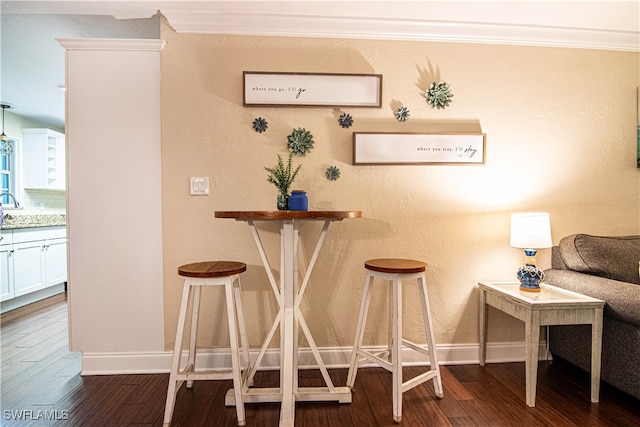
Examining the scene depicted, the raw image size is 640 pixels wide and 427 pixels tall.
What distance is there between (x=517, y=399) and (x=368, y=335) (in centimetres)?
86

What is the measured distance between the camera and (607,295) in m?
1.78

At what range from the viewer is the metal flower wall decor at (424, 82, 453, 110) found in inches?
84.8

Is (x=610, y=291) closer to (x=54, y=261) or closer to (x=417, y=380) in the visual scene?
(x=417, y=380)

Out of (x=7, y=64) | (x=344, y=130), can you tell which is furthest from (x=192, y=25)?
(x=7, y=64)

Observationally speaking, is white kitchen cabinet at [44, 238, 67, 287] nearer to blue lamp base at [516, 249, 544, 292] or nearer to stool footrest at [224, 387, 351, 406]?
stool footrest at [224, 387, 351, 406]

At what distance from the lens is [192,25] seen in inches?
80.5

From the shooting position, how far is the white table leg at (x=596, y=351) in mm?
1760

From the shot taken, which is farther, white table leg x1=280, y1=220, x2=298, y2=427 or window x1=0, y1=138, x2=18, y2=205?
window x1=0, y1=138, x2=18, y2=205

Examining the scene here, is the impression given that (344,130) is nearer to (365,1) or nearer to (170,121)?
(365,1)

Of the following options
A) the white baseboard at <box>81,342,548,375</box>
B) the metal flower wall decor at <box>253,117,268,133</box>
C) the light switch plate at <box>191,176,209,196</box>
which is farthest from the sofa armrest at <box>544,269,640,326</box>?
the light switch plate at <box>191,176,209,196</box>

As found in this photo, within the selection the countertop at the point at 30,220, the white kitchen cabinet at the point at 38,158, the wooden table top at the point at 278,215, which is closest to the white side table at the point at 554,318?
the wooden table top at the point at 278,215

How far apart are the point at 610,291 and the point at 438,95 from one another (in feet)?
4.74

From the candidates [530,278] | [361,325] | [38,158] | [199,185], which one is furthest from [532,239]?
[38,158]

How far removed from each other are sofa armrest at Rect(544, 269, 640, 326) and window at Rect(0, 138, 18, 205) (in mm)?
6033
